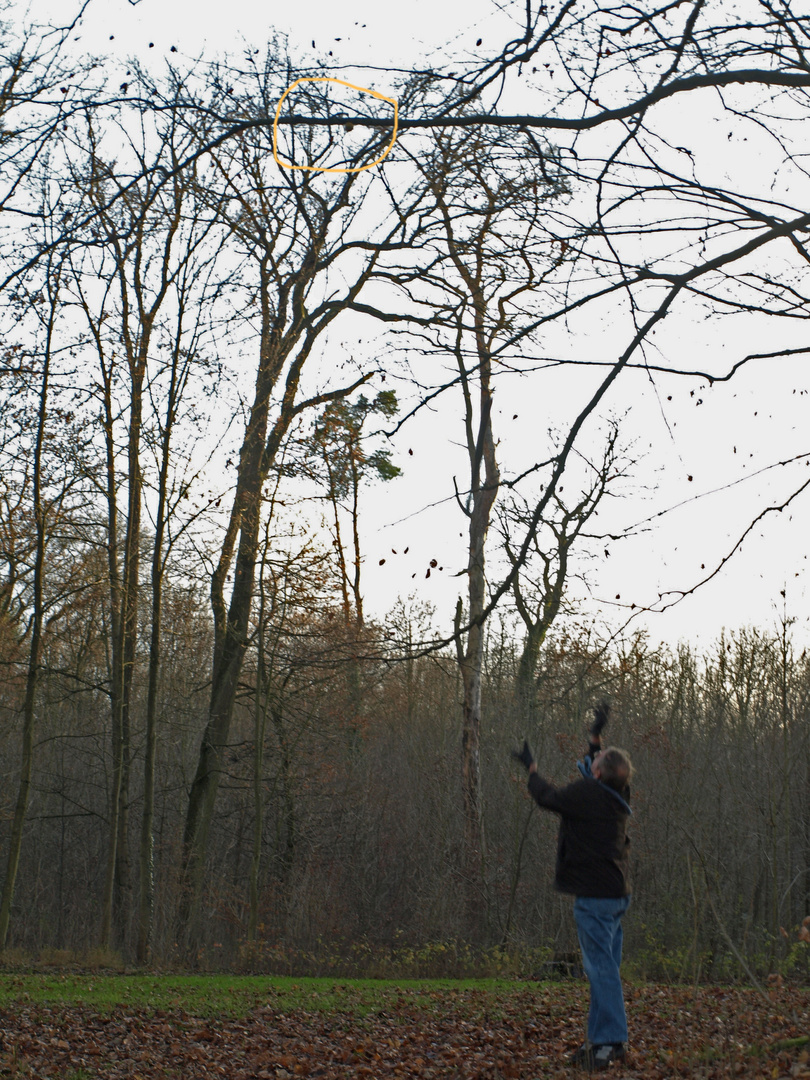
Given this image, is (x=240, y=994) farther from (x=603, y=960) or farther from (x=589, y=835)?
(x=589, y=835)

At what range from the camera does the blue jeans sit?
5.41 meters

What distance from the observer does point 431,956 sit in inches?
623

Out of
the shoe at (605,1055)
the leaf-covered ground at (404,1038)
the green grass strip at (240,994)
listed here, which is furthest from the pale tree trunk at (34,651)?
the shoe at (605,1055)

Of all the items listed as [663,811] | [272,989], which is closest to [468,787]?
[663,811]

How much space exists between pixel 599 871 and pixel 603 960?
48 cm

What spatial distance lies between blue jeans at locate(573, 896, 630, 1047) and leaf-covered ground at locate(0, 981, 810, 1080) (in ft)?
0.80

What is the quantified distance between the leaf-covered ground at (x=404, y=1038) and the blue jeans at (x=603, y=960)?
0.24 metres

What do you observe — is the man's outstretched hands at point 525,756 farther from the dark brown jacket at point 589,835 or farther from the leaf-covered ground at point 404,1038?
the leaf-covered ground at point 404,1038

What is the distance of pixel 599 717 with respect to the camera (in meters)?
5.50

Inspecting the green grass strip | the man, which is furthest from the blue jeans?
the green grass strip

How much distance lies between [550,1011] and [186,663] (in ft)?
56.1

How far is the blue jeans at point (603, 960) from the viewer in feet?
17.7

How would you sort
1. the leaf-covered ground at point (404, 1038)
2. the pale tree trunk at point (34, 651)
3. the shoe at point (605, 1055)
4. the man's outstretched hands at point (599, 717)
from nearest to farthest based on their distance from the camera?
the man's outstretched hands at point (599, 717)
the shoe at point (605, 1055)
the leaf-covered ground at point (404, 1038)
the pale tree trunk at point (34, 651)

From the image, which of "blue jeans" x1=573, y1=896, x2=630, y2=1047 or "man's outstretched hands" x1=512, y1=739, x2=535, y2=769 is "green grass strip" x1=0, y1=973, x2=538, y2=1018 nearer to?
"blue jeans" x1=573, y1=896, x2=630, y2=1047
